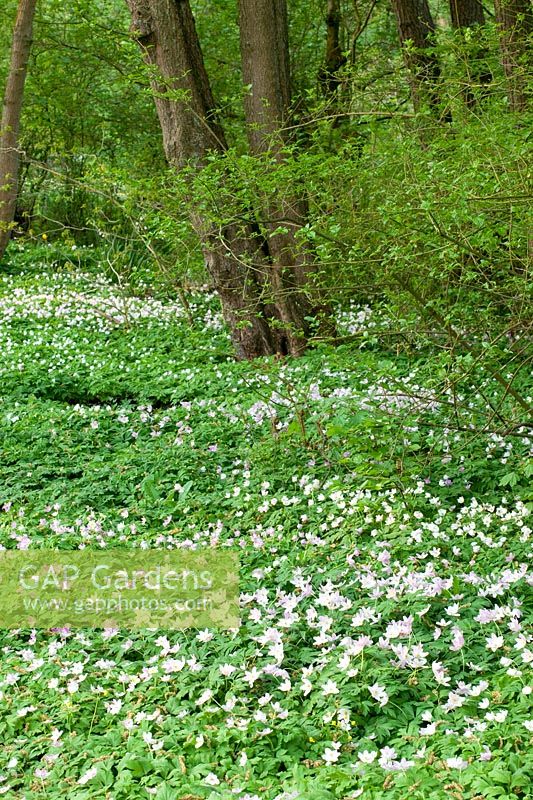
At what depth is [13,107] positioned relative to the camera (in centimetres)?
858

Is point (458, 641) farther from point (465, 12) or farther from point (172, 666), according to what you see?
point (465, 12)

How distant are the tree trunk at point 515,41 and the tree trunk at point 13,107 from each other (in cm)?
490

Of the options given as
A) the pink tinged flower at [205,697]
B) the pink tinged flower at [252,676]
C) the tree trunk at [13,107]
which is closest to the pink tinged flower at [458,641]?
the pink tinged flower at [252,676]

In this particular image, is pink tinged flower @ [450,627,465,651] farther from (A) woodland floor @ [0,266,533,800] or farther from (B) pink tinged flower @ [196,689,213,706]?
(B) pink tinged flower @ [196,689,213,706]

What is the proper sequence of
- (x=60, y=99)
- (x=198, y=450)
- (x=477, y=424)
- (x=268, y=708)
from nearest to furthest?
1. (x=268, y=708)
2. (x=477, y=424)
3. (x=198, y=450)
4. (x=60, y=99)

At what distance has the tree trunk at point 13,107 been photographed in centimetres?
833

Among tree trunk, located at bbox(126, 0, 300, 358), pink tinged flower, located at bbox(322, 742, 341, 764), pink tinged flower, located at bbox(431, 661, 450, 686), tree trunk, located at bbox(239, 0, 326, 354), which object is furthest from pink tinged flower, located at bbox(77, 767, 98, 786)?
tree trunk, located at bbox(239, 0, 326, 354)

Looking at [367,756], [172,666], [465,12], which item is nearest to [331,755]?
[367,756]

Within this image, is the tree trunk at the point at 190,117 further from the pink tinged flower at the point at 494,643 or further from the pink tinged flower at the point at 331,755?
the pink tinged flower at the point at 331,755

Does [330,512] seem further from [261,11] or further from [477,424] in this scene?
[261,11]

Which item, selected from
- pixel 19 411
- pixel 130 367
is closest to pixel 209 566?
pixel 19 411

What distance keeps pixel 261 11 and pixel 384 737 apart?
5897 millimetres

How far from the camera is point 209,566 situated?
3586 millimetres

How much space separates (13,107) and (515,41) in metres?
5.42
